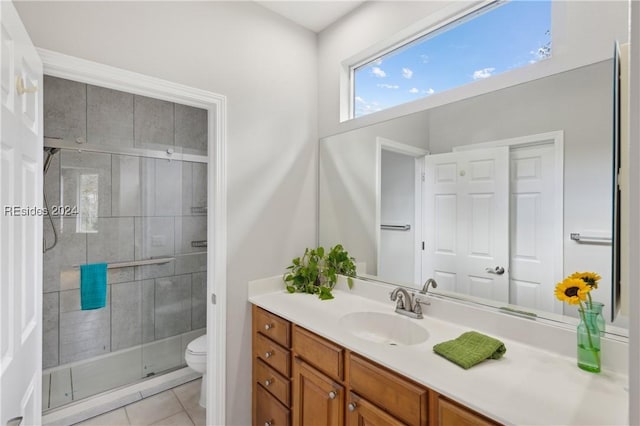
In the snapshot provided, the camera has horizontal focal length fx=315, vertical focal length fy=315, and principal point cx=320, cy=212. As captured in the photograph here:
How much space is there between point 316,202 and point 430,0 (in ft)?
4.53

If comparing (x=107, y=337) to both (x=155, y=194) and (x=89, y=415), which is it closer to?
(x=89, y=415)

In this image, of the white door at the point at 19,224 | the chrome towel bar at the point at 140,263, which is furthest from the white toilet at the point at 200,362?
the white door at the point at 19,224

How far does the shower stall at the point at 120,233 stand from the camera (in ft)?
8.09

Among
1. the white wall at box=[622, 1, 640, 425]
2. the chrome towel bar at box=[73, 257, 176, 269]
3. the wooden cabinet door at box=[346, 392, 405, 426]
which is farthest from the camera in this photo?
the chrome towel bar at box=[73, 257, 176, 269]

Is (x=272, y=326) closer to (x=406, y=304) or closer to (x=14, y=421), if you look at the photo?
(x=406, y=304)

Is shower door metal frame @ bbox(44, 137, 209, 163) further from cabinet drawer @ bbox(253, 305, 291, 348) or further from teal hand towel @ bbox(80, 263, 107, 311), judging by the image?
cabinet drawer @ bbox(253, 305, 291, 348)

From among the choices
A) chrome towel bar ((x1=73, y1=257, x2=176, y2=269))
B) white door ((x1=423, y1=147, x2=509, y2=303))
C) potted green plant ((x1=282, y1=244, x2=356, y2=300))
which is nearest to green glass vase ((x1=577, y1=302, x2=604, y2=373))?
white door ((x1=423, y1=147, x2=509, y2=303))

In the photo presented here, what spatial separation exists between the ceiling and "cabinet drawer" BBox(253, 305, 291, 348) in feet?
6.27

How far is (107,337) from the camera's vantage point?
8.85ft

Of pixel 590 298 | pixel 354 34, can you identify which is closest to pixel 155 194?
pixel 354 34

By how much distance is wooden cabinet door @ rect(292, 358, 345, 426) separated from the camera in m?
1.36

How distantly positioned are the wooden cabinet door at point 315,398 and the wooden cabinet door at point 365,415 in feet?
0.22

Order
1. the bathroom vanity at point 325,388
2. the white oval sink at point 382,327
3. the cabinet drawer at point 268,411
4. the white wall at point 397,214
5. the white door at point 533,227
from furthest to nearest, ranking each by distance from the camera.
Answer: the white wall at point 397,214
the cabinet drawer at point 268,411
the white oval sink at point 382,327
the white door at point 533,227
the bathroom vanity at point 325,388

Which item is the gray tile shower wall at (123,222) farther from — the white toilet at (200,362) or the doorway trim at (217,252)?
the doorway trim at (217,252)
